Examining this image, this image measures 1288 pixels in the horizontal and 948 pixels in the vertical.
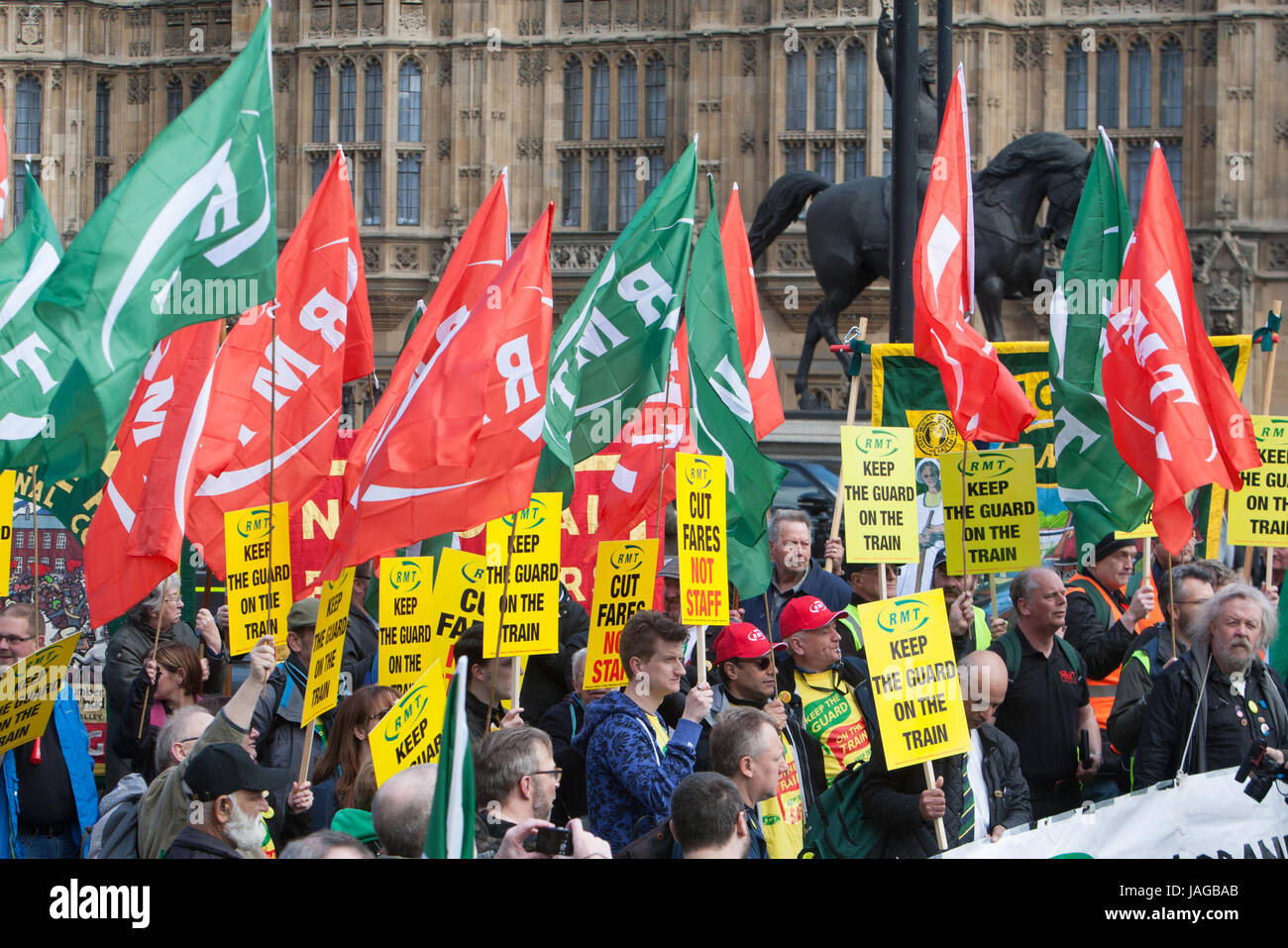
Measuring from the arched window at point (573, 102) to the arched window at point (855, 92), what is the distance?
13.7 feet

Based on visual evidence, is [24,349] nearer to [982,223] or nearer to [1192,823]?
[1192,823]

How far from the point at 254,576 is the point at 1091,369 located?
4316 millimetres

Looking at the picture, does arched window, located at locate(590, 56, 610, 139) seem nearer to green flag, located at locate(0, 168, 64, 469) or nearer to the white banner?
green flag, located at locate(0, 168, 64, 469)

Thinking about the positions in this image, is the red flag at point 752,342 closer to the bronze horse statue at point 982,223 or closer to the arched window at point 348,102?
the bronze horse statue at point 982,223

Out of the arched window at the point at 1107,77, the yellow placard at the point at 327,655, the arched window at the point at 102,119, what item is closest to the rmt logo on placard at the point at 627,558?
the yellow placard at the point at 327,655

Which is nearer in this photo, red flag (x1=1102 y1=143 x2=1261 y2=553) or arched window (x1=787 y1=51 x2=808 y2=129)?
red flag (x1=1102 y1=143 x2=1261 y2=553)

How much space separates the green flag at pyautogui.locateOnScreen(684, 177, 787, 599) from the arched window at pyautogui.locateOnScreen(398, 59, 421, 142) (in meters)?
20.1

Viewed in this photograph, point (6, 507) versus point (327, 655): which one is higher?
point (6, 507)

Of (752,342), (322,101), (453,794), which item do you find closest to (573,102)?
(322,101)

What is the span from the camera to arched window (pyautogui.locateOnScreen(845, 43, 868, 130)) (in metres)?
26.2

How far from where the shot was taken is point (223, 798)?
454 cm

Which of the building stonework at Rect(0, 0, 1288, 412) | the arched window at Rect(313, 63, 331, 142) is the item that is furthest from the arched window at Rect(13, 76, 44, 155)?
the arched window at Rect(313, 63, 331, 142)

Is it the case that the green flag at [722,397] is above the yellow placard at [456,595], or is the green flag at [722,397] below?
above

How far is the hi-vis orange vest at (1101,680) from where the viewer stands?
7492 millimetres
